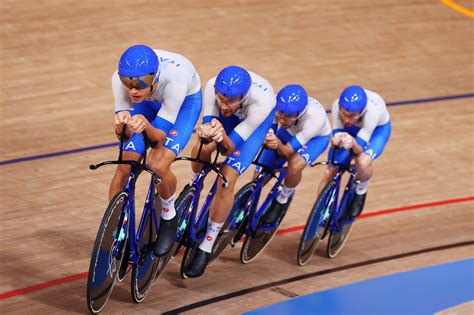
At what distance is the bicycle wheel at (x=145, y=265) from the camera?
191 inches

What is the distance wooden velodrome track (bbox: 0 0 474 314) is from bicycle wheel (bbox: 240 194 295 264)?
0.06 meters

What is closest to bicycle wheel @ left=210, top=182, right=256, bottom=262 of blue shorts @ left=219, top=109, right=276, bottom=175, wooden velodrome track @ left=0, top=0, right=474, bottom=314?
wooden velodrome track @ left=0, top=0, right=474, bottom=314

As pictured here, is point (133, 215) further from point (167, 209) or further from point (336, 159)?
point (336, 159)

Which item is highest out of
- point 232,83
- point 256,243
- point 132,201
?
point 232,83

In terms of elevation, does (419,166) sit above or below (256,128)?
below

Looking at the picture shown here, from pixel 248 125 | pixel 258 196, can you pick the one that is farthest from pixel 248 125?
pixel 258 196

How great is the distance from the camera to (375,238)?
6.52m

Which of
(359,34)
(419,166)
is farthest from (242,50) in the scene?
(419,166)

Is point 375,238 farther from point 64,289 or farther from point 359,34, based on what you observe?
point 359,34

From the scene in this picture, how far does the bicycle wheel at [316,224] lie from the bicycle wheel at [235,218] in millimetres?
451

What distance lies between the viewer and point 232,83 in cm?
486

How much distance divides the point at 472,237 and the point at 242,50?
362 cm

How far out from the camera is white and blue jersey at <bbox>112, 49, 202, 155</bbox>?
4566 mm

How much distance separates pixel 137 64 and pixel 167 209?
0.90m
